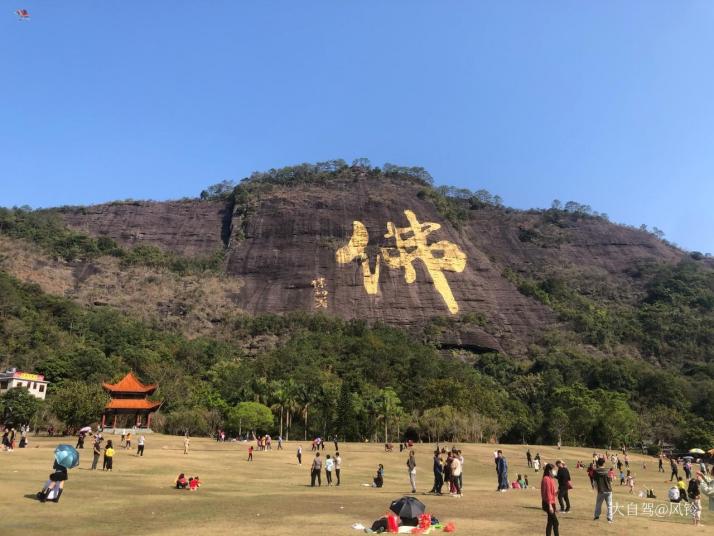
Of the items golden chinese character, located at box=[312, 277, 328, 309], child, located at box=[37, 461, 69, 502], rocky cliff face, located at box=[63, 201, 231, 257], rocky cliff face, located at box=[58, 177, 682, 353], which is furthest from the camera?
rocky cliff face, located at box=[63, 201, 231, 257]

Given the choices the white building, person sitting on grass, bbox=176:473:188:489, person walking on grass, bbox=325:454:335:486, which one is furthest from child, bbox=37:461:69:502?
the white building

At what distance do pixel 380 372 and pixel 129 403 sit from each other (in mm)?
26390

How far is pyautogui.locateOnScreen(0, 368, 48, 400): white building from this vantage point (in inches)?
2074

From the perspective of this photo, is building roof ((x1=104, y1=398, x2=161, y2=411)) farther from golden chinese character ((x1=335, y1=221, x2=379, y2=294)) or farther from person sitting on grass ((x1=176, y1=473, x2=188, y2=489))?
golden chinese character ((x1=335, y1=221, x2=379, y2=294))

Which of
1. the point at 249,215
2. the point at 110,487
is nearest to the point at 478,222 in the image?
the point at 249,215

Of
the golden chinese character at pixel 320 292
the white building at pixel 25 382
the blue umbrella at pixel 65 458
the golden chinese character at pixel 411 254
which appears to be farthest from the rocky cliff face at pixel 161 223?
the blue umbrella at pixel 65 458

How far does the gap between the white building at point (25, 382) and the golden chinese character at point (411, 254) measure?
154ft

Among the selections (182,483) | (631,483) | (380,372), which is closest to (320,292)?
(380,372)

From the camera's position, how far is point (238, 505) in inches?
566

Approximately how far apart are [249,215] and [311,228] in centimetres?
1443

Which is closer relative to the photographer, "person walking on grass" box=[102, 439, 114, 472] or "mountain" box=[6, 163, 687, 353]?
"person walking on grass" box=[102, 439, 114, 472]

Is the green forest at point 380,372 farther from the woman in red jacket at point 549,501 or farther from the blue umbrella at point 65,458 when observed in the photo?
the woman in red jacket at point 549,501

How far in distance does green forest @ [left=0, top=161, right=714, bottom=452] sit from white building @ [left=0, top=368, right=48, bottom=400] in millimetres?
1374

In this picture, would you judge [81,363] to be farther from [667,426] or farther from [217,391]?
[667,426]
